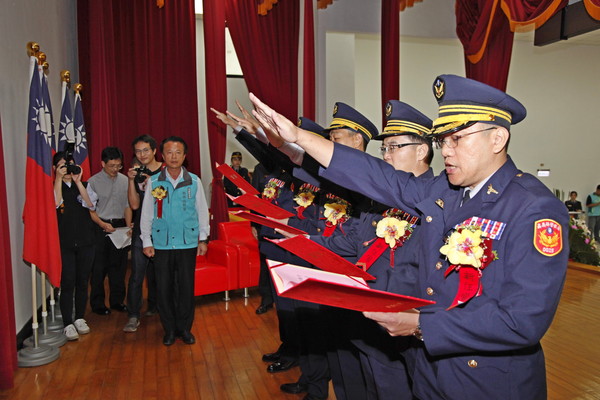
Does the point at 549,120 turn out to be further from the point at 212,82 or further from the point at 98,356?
the point at 98,356

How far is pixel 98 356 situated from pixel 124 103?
365cm

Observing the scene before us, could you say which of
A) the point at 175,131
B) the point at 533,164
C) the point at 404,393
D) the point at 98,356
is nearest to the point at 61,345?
the point at 98,356

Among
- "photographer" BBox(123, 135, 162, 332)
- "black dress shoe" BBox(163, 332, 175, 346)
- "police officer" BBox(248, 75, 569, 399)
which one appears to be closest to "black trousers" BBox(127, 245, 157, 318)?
"photographer" BBox(123, 135, 162, 332)

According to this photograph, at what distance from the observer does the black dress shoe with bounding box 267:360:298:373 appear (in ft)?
10.5

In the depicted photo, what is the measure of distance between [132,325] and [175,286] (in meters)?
0.59

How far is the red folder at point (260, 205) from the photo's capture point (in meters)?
2.27

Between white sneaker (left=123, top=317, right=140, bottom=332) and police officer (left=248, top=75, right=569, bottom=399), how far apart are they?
10.2 feet

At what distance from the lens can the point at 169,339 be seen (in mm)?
3705

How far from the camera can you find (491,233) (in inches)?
48.6

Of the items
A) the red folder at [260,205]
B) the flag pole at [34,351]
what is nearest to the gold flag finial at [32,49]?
the flag pole at [34,351]

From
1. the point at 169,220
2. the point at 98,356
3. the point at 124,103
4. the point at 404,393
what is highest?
the point at 124,103

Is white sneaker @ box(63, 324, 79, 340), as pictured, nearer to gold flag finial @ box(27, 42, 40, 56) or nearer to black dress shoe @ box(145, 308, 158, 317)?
black dress shoe @ box(145, 308, 158, 317)

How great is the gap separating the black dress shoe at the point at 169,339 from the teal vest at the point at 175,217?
684mm

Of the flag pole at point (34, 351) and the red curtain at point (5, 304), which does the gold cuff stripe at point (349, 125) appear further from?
the flag pole at point (34, 351)
